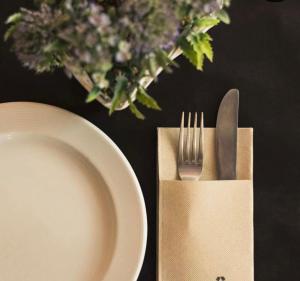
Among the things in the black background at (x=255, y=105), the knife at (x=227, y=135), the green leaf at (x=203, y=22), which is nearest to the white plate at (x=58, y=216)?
the black background at (x=255, y=105)

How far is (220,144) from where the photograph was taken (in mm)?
836

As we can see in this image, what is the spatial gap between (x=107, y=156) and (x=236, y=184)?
211 millimetres

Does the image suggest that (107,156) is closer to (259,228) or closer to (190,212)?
(190,212)

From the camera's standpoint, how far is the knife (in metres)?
0.83

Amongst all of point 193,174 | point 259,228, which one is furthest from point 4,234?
point 259,228

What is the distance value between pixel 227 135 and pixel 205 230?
6.2 inches

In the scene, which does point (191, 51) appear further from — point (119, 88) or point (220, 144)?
point (220, 144)

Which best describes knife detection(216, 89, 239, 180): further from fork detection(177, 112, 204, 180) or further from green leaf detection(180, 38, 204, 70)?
green leaf detection(180, 38, 204, 70)

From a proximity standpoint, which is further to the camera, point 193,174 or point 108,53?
point 193,174

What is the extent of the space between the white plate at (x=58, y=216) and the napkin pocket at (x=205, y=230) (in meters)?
0.06

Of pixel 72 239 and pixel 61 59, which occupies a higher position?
pixel 61 59

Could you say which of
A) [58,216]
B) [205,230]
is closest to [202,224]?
[205,230]

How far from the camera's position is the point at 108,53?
21.5 inches

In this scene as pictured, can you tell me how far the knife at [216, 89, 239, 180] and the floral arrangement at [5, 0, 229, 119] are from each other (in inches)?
9.3
